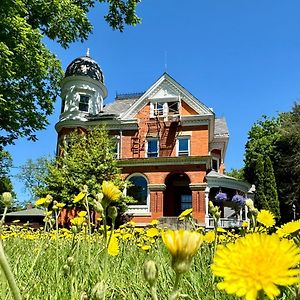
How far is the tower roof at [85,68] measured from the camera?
73.6 feet

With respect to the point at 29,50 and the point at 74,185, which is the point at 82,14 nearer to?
the point at 29,50

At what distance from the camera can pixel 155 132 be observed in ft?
68.4

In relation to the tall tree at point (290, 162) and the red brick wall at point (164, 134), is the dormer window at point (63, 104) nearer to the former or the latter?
the red brick wall at point (164, 134)

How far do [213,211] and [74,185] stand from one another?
15488 mm

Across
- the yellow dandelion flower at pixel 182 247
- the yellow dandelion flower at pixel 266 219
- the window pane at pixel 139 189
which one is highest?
the window pane at pixel 139 189

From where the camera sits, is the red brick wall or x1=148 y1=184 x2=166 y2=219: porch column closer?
x1=148 y1=184 x2=166 y2=219: porch column

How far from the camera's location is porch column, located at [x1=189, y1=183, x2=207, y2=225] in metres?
18.7

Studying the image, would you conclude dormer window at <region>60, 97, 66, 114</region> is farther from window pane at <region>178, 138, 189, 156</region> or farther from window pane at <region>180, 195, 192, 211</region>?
window pane at <region>180, 195, 192, 211</region>

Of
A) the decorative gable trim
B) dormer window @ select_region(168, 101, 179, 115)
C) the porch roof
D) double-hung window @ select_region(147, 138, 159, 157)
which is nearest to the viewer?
the porch roof

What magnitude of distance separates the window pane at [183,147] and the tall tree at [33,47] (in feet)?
27.0

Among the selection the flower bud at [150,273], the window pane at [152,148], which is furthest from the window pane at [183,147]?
the flower bud at [150,273]

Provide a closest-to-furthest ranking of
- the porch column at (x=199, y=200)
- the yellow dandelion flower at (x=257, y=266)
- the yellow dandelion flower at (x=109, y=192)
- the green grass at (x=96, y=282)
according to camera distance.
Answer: the yellow dandelion flower at (x=257, y=266)
the yellow dandelion flower at (x=109, y=192)
the green grass at (x=96, y=282)
the porch column at (x=199, y=200)

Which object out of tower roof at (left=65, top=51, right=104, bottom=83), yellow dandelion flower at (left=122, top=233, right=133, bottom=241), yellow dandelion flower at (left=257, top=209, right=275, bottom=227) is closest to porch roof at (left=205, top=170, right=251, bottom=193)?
tower roof at (left=65, top=51, right=104, bottom=83)

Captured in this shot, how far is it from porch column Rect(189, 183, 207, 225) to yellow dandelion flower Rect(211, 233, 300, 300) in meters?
18.4
